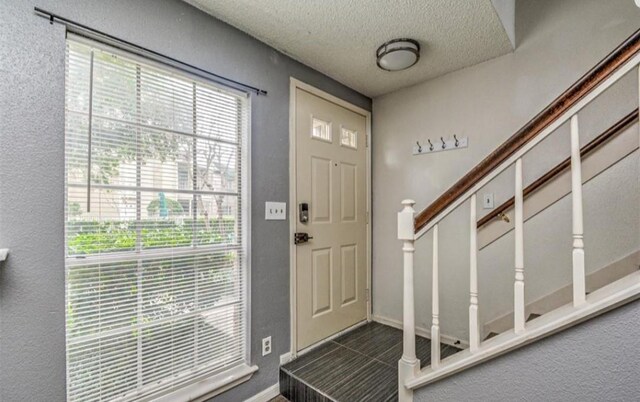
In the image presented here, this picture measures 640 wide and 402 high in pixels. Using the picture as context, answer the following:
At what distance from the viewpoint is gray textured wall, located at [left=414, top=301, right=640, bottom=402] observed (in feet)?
2.84

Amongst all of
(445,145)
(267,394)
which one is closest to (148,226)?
(267,394)

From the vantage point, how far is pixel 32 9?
3.50 ft

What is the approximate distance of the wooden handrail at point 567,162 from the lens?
143cm

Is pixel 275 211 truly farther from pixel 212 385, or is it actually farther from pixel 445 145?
pixel 445 145

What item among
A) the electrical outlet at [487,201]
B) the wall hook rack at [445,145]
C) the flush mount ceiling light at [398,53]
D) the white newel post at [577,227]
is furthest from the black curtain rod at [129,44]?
the electrical outlet at [487,201]

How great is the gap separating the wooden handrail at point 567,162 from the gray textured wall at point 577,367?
1.02m

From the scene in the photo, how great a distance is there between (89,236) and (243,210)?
74 centimetres

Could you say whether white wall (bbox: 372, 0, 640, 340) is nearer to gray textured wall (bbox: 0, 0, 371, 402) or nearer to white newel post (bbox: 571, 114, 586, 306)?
white newel post (bbox: 571, 114, 586, 306)

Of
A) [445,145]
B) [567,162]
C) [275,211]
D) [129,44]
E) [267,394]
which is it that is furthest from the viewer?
[445,145]

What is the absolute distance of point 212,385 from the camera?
150 cm

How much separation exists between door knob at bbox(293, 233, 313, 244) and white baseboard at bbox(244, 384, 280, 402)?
3.07ft

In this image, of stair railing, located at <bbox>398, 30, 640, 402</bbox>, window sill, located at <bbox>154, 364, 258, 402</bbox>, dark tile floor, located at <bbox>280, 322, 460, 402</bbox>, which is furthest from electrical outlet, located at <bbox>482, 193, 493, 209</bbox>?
window sill, located at <bbox>154, 364, 258, 402</bbox>

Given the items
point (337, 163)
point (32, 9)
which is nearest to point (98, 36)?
point (32, 9)

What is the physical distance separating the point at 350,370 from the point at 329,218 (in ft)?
3.51
